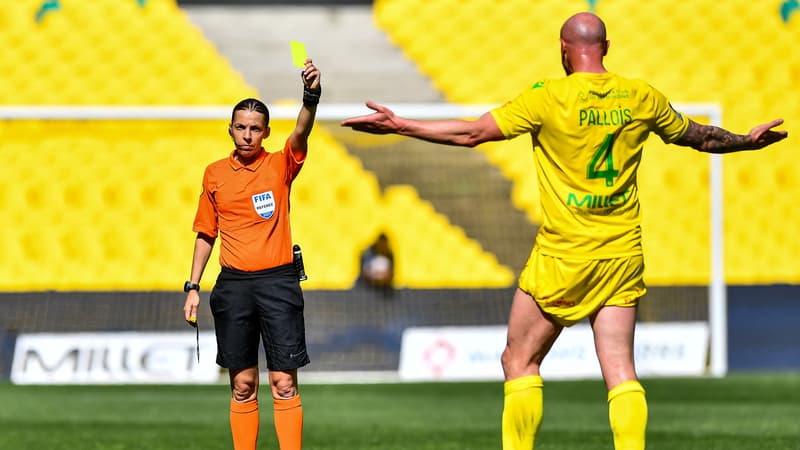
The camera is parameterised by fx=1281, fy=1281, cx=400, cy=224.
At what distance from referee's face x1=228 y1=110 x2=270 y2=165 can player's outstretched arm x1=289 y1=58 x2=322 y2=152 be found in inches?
5.0

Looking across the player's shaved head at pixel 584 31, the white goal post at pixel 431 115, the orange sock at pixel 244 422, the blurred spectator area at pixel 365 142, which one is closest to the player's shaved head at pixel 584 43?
the player's shaved head at pixel 584 31

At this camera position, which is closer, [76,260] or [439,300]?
[439,300]

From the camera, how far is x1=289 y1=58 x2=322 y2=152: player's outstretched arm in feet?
15.3

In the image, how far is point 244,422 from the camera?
5.01 meters

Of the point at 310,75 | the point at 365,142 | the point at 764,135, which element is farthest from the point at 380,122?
the point at 365,142

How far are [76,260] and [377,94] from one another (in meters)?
4.08

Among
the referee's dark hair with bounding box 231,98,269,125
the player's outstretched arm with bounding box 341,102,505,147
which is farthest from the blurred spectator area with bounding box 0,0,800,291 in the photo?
the player's outstretched arm with bounding box 341,102,505,147

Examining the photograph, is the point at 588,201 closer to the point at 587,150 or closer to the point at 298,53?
the point at 587,150

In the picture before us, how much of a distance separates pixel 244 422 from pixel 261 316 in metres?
0.43

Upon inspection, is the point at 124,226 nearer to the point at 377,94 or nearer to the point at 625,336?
the point at 377,94

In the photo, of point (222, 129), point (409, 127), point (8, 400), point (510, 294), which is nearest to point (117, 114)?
point (222, 129)

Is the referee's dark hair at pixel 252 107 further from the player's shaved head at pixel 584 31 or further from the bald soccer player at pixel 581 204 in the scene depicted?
the player's shaved head at pixel 584 31

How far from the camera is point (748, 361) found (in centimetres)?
1252

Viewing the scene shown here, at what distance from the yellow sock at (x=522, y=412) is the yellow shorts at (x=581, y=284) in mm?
266
